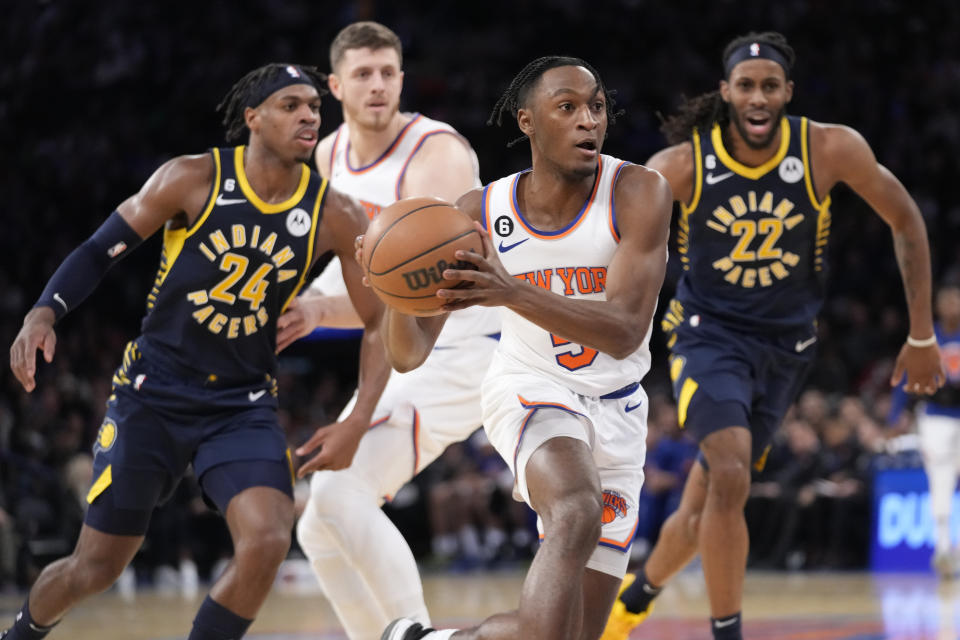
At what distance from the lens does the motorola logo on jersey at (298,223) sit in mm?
4809

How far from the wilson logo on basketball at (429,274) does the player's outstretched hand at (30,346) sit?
1.49 metres

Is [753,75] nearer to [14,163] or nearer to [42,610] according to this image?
[42,610]

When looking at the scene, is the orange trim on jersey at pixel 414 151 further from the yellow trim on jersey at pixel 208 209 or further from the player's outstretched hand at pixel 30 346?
the player's outstretched hand at pixel 30 346

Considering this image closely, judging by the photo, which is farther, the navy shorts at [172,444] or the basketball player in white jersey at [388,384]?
the basketball player in white jersey at [388,384]

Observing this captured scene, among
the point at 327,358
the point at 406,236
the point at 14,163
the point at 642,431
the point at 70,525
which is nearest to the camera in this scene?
the point at 406,236

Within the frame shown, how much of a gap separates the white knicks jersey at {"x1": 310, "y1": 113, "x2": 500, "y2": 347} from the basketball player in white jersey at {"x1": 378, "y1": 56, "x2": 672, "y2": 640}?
1016mm

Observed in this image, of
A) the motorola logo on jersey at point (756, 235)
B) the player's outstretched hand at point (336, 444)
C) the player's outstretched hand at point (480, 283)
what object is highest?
the motorola logo on jersey at point (756, 235)

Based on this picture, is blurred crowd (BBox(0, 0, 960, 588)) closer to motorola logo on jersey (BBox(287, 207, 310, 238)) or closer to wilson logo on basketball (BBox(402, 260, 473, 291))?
motorola logo on jersey (BBox(287, 207, 310, 238))

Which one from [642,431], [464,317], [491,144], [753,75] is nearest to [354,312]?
[464,317]

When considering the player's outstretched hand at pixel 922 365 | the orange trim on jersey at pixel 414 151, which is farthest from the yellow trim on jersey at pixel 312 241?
the player's outstretched hand at pixel 922 365

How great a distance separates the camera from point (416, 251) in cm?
361

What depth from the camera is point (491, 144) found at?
16453 mm

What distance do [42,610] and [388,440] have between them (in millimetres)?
1435

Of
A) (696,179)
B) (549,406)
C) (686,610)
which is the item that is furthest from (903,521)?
(549,406)
